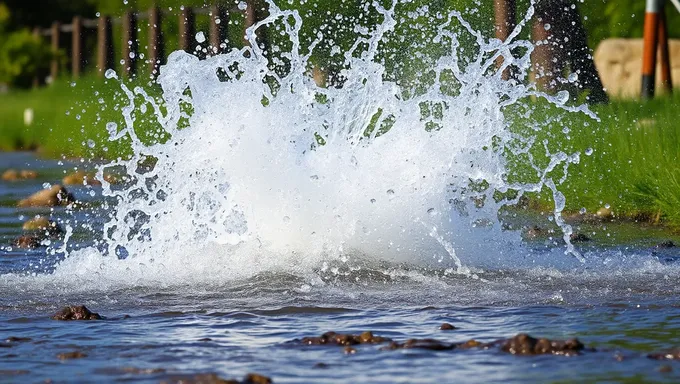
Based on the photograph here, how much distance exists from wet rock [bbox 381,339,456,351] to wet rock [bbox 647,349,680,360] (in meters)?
0.87

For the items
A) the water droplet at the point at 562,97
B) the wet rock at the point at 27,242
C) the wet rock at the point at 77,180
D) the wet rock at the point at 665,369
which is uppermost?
the water droplet at the point at 562,97

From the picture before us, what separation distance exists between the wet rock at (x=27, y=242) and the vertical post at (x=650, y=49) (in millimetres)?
7218

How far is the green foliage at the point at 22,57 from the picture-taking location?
31234 mm

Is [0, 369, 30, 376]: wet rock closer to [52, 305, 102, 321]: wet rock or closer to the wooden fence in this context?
[52, 305, 102, 321]: wet rock

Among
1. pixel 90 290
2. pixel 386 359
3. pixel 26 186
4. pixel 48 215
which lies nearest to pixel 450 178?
pixel 90 290

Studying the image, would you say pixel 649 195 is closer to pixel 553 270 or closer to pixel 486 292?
pixel 553 270

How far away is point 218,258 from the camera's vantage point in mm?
8602

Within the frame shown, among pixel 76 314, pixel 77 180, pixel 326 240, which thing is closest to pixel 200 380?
pixel 76 314

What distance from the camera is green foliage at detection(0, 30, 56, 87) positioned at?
31.2m

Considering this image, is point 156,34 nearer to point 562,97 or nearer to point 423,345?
point 562,97

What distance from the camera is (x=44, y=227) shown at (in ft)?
38.1

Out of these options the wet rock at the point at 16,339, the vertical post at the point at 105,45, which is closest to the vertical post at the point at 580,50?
the wet rock at the point at 16,339

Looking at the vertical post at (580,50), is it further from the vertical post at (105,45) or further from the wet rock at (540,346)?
the vertical post at (105,45)

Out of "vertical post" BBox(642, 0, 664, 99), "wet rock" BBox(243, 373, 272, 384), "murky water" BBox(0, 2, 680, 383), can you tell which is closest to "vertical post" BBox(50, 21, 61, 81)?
"vertical post" BBox(642, 0, 664, 99)
